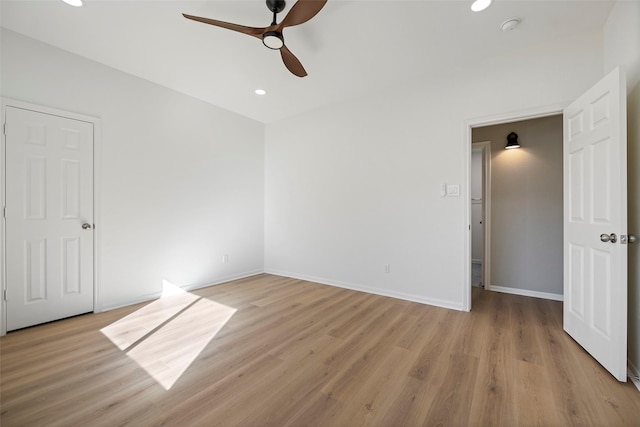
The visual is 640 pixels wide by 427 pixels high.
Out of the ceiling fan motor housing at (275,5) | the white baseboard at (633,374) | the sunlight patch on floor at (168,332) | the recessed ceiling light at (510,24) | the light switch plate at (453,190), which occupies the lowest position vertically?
the sunlight patch on floor at (168,332)

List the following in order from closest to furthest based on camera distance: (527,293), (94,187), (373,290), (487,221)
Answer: (94,187)
(527,293)
(373,290)
(487,221)

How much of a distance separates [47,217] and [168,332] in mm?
1711

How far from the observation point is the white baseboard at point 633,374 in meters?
1.71

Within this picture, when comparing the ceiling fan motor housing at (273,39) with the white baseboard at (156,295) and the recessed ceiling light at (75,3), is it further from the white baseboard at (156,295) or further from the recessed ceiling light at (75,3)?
the white baseboard at (156,295)

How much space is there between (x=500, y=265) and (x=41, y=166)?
5.61 meters

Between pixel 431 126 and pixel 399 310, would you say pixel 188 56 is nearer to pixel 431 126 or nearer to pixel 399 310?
pixel 431 126

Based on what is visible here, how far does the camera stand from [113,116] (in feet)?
10.1

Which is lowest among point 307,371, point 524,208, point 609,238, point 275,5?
point 307,371

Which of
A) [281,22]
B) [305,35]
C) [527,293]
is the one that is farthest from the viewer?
[527,293]

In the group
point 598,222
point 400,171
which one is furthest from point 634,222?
point 400,171

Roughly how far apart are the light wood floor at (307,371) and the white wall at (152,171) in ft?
2.52

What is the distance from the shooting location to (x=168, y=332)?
249 centimetres

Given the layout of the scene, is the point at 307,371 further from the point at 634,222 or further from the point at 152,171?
the point at 152,171

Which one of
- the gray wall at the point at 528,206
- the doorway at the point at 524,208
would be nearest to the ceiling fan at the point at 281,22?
the doorway at the point at 524,208
